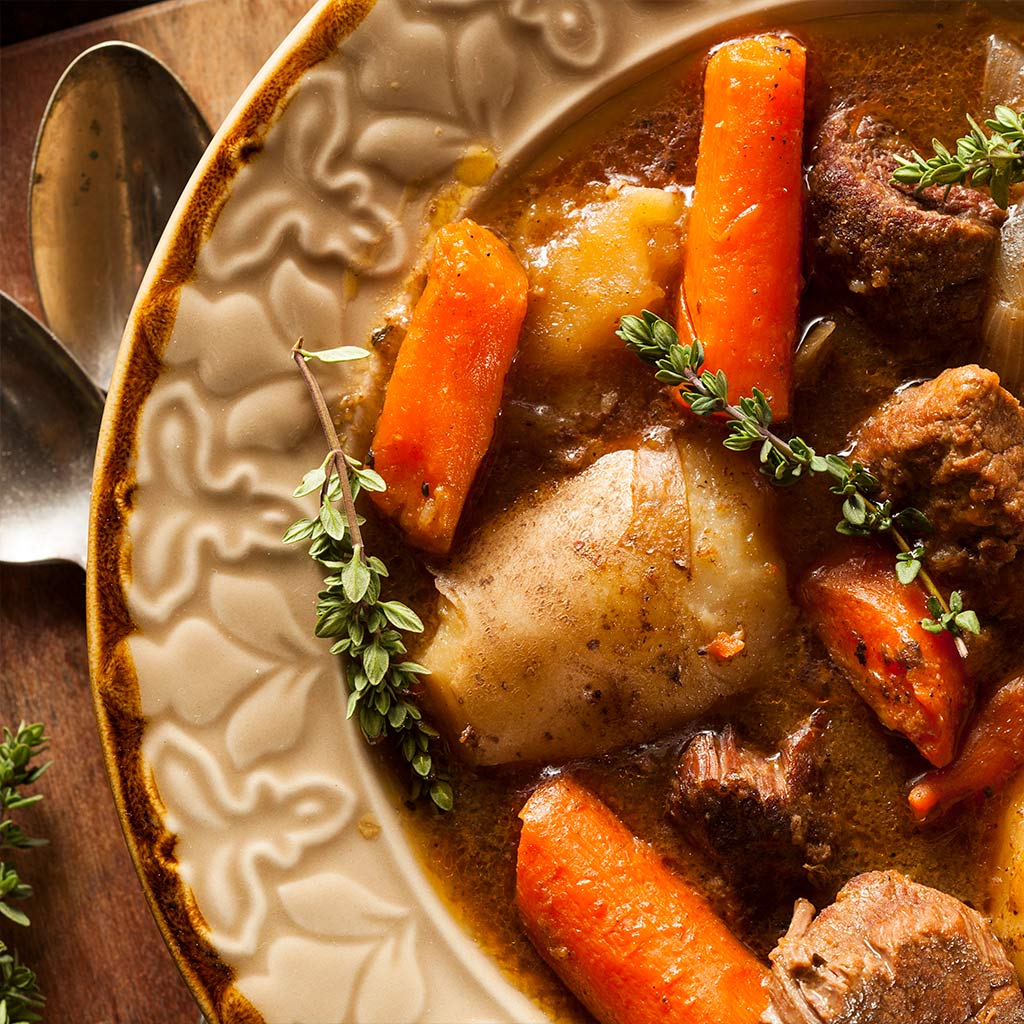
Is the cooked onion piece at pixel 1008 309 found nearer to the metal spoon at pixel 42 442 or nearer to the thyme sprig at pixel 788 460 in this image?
the thyme sprig at pixel 788 460

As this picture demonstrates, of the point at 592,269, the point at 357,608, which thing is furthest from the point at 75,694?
the point at 592,269

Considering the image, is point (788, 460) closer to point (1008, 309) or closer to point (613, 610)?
point (613, 610)

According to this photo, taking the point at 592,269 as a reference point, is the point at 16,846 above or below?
below

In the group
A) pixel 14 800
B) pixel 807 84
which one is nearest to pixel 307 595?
pixel 14 800

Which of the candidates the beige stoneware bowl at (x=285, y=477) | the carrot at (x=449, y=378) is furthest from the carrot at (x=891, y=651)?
the beige stoneware bowl at (x=285, y=477)

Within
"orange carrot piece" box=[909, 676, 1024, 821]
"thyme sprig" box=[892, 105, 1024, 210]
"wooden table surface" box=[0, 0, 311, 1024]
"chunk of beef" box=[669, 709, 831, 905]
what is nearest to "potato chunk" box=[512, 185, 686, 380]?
"thyme sprig" box=[892, 105, 1024, 210]

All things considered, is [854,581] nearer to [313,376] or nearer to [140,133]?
[313,376]

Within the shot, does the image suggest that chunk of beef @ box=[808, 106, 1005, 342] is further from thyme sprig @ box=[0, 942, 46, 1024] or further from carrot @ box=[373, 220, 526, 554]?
thyme sprig @ box=[0, 942, 46, 1024]
